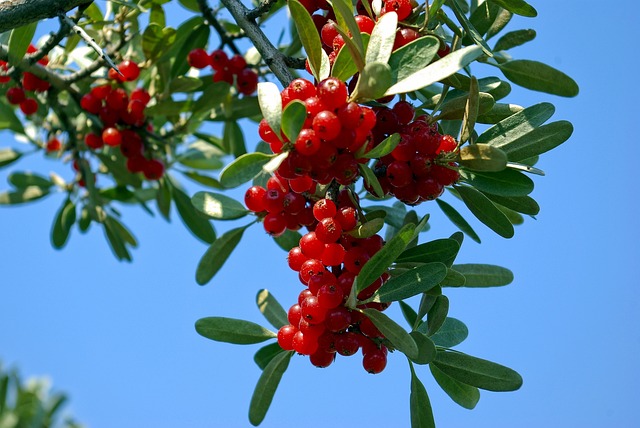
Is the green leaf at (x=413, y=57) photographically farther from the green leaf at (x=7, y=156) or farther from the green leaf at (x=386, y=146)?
the green leaf at (x=7, y=156)

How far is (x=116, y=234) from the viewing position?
11.6ft

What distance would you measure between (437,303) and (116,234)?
7.04 feet

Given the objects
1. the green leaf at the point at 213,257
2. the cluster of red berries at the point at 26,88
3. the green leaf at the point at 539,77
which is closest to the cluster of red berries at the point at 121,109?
the cluster of red berries at the point at 26,88

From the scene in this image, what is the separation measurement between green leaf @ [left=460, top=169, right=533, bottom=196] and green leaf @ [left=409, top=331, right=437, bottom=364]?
1.38 feet

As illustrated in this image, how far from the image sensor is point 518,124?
1.83 meters

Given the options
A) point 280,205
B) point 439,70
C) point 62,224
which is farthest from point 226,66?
point 439,70

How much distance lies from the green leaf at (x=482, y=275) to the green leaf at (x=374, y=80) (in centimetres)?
88

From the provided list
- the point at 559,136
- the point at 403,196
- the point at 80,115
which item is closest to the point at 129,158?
the point at 80,115

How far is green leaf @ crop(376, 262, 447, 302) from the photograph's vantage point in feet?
5.65

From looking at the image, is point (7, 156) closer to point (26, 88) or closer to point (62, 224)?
point (62, 224)

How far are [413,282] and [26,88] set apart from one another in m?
2.09

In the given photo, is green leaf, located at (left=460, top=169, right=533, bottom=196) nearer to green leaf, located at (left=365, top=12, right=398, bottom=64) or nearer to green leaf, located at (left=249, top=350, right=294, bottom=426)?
green leaf, located at (left=365, top=12, right=398, bottom=64)

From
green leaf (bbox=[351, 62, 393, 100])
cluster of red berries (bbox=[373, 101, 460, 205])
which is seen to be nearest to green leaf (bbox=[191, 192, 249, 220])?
cluster of red berries (bbox=[373, 101, 460, 205])

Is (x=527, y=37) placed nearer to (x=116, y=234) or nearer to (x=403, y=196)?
(x=403, y=196)
